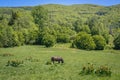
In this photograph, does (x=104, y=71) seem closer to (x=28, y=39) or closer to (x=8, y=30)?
(x=8, y=30)

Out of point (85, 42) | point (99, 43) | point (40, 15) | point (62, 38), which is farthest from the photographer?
point (40, 15)

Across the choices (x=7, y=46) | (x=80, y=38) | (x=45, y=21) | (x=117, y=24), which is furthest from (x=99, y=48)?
(x=117, y=24)

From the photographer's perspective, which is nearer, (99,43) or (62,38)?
(99,43)

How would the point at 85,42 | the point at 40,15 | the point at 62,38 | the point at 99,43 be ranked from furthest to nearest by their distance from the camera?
the point at 40,15 < the point at 62,38 < the point at 99,43 < the point at 85,42

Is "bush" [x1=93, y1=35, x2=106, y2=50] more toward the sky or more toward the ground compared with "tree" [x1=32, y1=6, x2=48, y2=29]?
more toward the ground

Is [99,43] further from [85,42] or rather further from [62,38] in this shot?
[62,38]

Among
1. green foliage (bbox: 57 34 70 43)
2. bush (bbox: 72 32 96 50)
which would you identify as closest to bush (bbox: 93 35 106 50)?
bush (bbox: 72 32 96 50)

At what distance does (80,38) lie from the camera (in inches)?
3851

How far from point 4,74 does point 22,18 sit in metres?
95.1

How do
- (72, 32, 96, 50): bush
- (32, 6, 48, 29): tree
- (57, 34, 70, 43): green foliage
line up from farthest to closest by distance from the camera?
(32, 6, 48, 29): tree < (57, 34, 70, 43): green foliage < (72, 32, 96, 50): bush

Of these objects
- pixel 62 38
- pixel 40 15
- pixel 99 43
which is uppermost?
pixel 40 15

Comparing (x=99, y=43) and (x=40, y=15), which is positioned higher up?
(x=40, y=15)

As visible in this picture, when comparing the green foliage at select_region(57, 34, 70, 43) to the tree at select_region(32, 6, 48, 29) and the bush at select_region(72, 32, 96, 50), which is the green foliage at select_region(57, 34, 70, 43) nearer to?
the bush at select_region(72, 32, 96, 50)

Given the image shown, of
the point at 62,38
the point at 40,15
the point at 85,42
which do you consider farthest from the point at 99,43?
the point at 40,15
